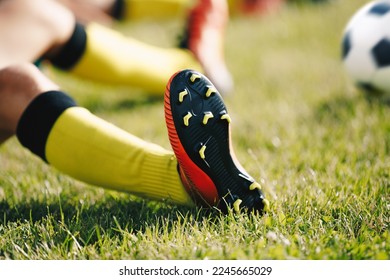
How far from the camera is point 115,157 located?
1504mm

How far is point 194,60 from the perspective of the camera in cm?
264

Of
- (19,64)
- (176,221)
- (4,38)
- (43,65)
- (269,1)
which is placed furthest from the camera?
(269,1)

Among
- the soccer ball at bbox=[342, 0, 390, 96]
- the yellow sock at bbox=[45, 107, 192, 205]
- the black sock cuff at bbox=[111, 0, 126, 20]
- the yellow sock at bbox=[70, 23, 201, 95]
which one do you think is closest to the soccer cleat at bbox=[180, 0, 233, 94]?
the yellow sock at bbox=[70, 23, 201, 95]

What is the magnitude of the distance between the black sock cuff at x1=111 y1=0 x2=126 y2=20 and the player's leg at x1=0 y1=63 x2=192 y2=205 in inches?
59.1

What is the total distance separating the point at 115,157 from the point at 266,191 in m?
0.48

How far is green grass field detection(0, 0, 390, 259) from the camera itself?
1343 millimetres

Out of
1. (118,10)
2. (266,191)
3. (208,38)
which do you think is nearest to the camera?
(266,191)

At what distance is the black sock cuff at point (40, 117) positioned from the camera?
1500 millimetres

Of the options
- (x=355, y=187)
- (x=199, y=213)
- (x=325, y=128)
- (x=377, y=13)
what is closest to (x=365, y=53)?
(x=377, y=13)

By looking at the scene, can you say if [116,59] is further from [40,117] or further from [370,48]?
[370,48]

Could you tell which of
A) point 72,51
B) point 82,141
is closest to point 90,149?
point 82,141

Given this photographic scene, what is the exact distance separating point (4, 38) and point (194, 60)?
1119 millimetres

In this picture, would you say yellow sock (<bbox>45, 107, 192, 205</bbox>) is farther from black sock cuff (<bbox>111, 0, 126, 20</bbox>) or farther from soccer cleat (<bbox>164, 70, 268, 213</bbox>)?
black sock cuff (<bbox>111, 0, 126, 20</bbox>)
